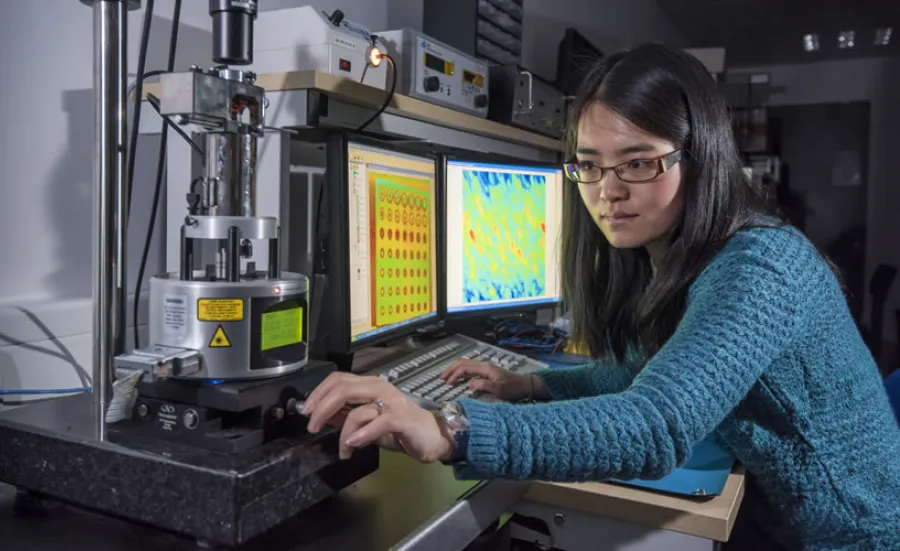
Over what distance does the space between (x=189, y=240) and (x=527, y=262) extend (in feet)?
→ 3.71

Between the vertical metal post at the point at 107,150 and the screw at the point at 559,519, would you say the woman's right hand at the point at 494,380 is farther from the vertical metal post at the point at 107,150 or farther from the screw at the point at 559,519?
the vertical metal post at the point at 107,150

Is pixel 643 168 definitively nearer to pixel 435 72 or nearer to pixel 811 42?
pixel 435 72

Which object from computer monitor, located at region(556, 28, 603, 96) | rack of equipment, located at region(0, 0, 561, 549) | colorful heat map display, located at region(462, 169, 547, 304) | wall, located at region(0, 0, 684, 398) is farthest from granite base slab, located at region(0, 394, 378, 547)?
computer monitor, located at region(556, 28, 603, 96)

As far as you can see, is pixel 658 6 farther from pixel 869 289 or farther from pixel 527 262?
pixel 527 262

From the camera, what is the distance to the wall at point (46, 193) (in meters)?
1.05

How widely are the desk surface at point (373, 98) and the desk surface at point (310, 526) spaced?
57cm

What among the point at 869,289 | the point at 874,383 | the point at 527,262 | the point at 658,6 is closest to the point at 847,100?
the point at 869,289

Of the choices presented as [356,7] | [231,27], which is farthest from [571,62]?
[231,27]

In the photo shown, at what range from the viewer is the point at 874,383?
0.97 metres

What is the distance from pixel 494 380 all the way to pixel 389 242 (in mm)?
296

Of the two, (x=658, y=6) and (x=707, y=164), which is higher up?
(x=658, y=6)

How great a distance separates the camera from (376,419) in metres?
0.66

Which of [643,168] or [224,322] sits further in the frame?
[643,168]

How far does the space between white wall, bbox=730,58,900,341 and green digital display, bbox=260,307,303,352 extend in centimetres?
587
